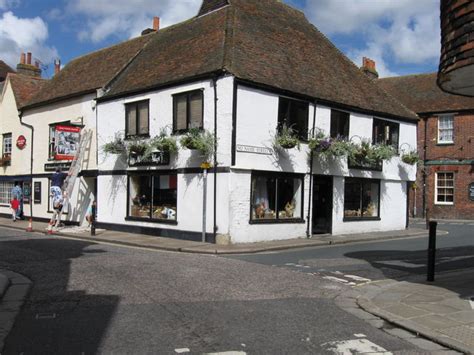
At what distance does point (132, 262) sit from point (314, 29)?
16.5m

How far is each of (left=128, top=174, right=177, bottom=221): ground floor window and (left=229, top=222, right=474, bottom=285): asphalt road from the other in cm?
501

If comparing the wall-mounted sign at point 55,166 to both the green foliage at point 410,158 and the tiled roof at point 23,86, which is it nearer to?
the tiled roof at point 23,86

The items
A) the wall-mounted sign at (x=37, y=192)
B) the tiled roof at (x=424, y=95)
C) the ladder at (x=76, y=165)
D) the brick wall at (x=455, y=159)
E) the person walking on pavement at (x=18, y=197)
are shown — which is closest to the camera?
the ladder at (x=76, y=165)

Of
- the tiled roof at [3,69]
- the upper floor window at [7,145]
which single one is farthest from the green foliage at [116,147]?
the tiled roof at [3,69]

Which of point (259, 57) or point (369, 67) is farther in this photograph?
point (369, 67)

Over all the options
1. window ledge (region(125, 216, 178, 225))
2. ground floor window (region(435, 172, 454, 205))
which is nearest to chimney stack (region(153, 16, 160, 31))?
window ledge (region(125, 216, 178, 225))

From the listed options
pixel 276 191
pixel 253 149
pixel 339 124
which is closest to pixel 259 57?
pixel 253 149

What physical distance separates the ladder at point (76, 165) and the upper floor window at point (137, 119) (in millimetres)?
2776

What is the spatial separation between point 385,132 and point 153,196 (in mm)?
10911

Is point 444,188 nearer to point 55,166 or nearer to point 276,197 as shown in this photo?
point 276,197

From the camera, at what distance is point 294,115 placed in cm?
1841

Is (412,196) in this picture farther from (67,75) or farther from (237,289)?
(237,289)

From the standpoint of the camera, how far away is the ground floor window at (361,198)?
68.4 ft

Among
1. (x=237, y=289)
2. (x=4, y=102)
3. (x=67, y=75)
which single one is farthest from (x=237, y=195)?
(x=4, y=102)
